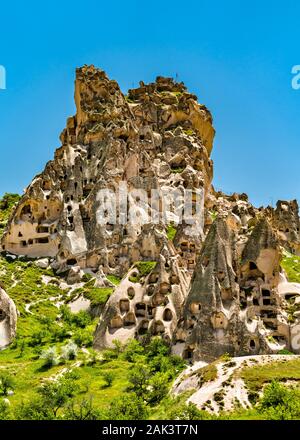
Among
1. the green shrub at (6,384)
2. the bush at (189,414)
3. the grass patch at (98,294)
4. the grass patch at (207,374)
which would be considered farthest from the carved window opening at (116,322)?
the bush at (189,414)

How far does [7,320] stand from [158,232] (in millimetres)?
25136

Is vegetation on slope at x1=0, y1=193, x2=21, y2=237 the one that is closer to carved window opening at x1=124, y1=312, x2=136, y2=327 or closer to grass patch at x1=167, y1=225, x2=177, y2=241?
grass patch at x1=167, y1=225, x2=177, y2=241

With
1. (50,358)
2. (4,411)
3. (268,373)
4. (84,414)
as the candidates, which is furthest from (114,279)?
(84,414)

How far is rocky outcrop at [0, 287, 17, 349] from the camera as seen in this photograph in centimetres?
7719

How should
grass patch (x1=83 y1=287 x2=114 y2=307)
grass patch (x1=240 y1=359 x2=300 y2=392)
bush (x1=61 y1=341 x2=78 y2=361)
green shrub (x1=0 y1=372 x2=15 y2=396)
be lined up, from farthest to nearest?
1. grass patch (x1=83 y1=287 x2=114 y2=307)
2. bush (x1=61 y1=341 x2=78 y2=361)
3. green shrub (x1=0 y1=372 x2=15 y2=396)
4. grass patch (x1=240 y1=359 x2=300 y2=392)

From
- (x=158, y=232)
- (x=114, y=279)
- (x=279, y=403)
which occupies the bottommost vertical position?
(x=279, y=403)

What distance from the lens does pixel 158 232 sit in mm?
89188

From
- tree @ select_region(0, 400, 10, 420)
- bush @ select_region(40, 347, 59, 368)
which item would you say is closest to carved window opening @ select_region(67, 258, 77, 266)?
bush @ select_region(40, 347, 59, 368)

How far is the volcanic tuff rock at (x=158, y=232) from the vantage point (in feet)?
218

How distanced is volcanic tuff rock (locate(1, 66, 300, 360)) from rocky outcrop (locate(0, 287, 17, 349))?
40.7 feet

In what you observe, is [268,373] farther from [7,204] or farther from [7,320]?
[7,204]

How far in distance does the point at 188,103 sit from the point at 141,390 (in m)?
103

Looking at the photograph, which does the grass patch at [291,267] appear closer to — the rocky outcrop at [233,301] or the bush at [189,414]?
the rocky outcrop at [233,301]
